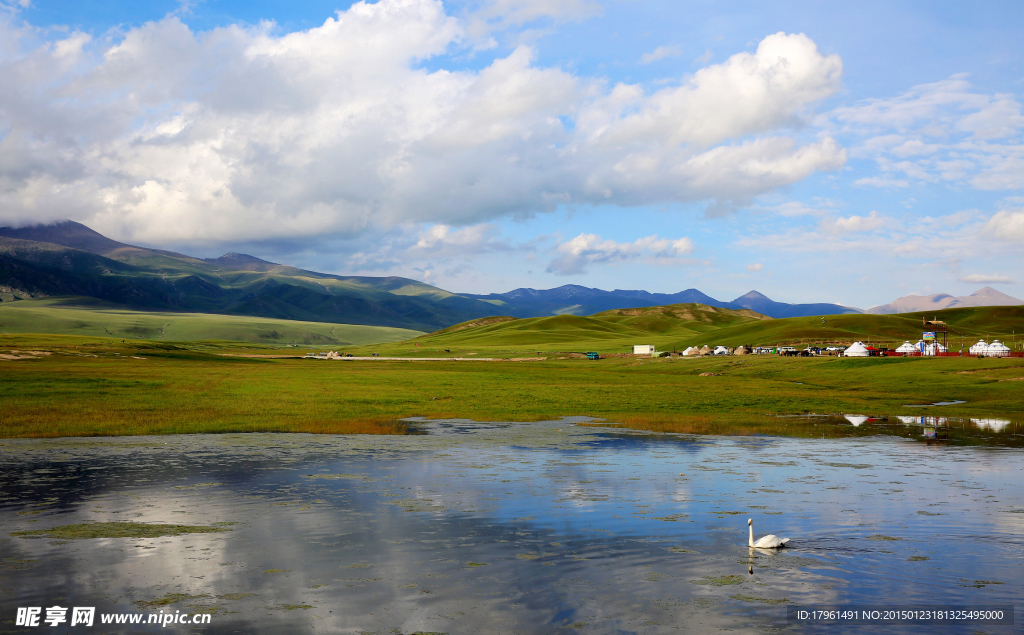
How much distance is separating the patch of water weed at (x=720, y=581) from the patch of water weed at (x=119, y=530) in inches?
508

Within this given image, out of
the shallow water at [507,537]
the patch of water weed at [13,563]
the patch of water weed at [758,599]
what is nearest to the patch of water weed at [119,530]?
the shallow water at [507,537]

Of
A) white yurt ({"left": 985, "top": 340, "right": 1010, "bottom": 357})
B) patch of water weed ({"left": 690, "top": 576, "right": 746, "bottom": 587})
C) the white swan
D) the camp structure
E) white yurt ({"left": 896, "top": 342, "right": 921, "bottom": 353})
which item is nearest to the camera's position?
patch of water weed ({"left": 690, "top": 576, "right": 746, "bottom": 587})

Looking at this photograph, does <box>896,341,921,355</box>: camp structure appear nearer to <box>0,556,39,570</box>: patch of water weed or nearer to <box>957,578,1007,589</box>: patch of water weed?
<box>957,578,1007,589</box>: patch of water weed

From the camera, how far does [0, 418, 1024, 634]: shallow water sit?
47.3 ft

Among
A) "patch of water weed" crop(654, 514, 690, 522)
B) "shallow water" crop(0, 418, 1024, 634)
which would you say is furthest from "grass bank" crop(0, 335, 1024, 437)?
"patch of water weed" crop(654, 514, 690, 522)

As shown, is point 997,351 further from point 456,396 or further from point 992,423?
point 456,396

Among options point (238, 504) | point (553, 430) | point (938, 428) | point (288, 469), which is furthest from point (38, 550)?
point (938, 428)

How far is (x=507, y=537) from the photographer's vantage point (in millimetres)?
19391

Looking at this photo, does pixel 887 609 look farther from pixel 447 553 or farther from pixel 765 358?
pixel 765 358

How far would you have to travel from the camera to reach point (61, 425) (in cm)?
4103

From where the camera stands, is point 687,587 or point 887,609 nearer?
point 887,609

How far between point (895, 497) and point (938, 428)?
25.0 m

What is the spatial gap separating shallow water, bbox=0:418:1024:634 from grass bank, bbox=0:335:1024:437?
1094cm

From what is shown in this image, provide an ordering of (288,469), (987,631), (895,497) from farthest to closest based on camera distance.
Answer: (288,469) < (895,497) < (987,631)
